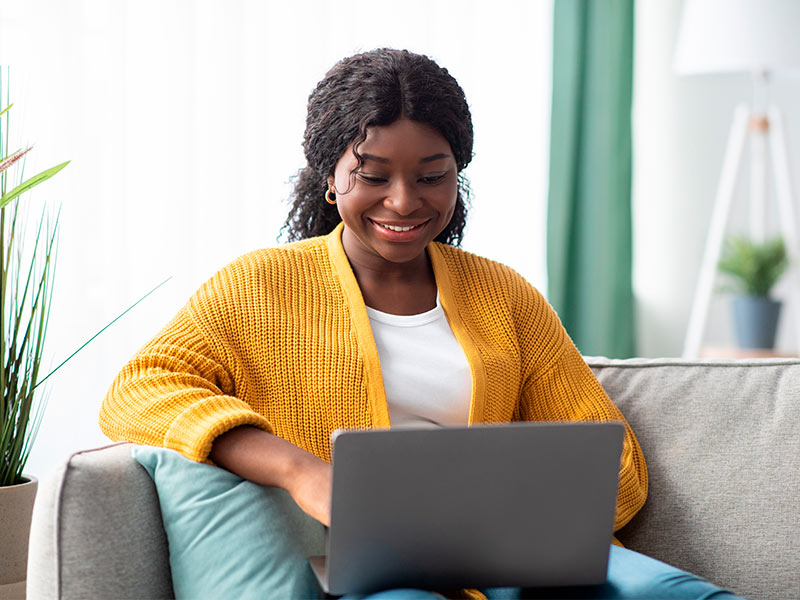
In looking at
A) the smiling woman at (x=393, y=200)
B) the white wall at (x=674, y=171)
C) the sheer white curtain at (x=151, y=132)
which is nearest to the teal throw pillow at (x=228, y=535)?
the smiling woman at (x=393, y=200)

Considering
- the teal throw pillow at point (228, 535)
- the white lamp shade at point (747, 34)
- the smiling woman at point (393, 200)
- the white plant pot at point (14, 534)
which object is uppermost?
the white lamp shade at point (747, 34)

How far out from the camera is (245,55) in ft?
8.47

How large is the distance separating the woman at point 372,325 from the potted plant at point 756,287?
1.75 metres

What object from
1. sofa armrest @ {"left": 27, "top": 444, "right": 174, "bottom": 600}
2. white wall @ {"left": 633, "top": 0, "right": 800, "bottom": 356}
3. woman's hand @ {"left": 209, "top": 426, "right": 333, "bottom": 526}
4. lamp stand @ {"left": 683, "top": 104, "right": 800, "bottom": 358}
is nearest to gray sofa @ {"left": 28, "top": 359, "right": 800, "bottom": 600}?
sofa armrest @ {"left": 27, "top": 444, "right": 174, "bottom": 600}

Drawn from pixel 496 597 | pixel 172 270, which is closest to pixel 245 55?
pixel 172 270

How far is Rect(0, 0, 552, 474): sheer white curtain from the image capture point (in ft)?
7.52

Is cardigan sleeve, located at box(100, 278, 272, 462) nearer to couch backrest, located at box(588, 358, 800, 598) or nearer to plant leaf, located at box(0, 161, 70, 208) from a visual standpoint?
plant leaf, located at box(0, 161, 70, 208)

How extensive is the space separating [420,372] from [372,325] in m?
0.11

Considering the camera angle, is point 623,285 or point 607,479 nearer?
point 607,479

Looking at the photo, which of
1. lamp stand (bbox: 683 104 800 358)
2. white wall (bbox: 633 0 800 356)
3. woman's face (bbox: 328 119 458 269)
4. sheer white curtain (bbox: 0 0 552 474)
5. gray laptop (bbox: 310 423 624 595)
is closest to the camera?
gray laptop (bbox: 310 423 624 595)

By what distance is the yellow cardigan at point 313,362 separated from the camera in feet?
4.10

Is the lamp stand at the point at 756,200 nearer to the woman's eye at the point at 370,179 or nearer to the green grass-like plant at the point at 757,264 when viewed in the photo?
the green grass-like plant at the point at 757,264

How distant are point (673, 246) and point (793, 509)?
2.26 meters

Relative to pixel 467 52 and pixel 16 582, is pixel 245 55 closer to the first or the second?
pixel 467 52
